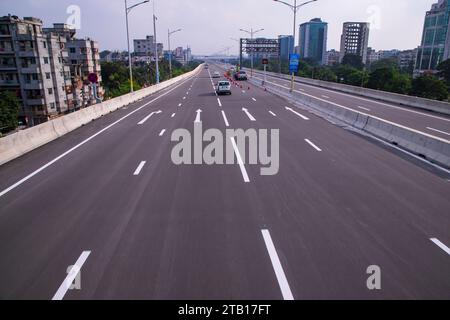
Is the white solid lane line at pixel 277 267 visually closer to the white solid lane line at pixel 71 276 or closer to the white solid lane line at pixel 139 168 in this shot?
the white solid lane line at pixel 71 276

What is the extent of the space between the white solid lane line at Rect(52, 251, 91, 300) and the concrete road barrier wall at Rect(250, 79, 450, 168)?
41.0 ft

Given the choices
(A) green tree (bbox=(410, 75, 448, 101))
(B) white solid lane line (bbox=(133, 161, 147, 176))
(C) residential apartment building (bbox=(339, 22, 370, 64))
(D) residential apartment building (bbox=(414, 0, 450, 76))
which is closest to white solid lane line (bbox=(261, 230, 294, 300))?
(B) white solid lane line (bbox=(133, 161, 147, 176))

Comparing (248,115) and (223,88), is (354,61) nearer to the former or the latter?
(223,88)

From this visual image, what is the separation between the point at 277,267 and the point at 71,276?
→ 383cm

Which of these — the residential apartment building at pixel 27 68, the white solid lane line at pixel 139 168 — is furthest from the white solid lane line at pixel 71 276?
the residential apartment building at pixel 27 68

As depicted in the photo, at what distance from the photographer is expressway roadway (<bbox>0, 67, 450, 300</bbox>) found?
5.79m

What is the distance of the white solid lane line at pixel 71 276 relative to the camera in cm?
556

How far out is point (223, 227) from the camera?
7.70 m

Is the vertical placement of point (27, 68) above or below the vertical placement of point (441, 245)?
above

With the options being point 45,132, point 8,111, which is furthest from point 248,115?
point 8,111

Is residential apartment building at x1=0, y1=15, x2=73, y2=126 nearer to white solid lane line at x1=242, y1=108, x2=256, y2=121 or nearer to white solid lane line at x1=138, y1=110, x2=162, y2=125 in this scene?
white solid lane line at x1=138, y1=110, x2=162, y2=125

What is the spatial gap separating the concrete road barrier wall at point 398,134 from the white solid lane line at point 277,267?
29.3 feet
